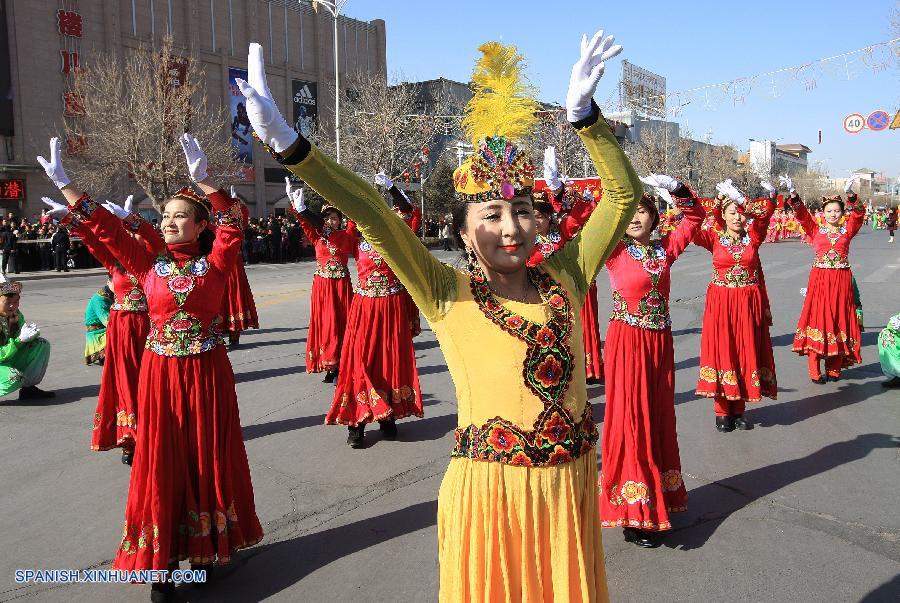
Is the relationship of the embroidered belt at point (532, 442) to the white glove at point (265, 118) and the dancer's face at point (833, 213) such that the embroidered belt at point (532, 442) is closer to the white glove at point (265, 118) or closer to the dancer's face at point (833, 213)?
the white glove at point (265, 118)

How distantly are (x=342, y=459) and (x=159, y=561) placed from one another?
2155mm

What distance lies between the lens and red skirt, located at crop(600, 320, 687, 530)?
12.8ft

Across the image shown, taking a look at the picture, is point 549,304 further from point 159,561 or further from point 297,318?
point 297,318

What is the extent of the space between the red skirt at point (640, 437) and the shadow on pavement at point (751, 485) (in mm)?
190

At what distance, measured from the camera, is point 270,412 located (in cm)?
682

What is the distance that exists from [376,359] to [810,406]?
4.47m

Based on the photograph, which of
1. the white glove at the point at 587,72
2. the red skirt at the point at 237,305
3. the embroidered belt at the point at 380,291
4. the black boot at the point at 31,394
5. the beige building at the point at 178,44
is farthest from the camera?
the beige building at the point at 178,44

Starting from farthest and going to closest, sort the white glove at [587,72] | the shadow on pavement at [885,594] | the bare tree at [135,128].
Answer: the bare tree at [135,128], the shadow on pavement at [885,594], the white glove at [587,72]

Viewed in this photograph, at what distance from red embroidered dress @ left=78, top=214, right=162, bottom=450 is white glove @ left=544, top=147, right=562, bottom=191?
11.3 feet

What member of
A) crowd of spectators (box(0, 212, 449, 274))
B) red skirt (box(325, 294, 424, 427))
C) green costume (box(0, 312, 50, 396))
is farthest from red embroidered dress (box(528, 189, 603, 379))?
crowd of spectators (box(0, 212, 449, 274))

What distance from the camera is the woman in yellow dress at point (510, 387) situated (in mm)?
2074

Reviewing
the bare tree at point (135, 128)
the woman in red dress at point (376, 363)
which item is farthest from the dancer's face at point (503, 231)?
the bare tree at point (135, 128)

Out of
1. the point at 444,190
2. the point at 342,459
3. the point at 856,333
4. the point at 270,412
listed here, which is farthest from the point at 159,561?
the point at 444,190

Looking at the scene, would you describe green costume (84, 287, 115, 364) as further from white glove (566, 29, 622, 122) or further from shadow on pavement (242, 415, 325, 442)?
white glove (566, 29, 622, 122)
